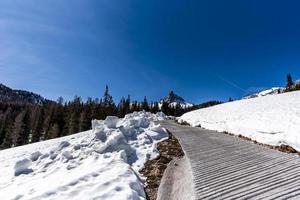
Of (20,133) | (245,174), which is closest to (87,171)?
(245,174)

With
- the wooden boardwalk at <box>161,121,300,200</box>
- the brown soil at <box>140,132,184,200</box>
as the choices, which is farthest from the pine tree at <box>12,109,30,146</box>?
the wooden boardwalk at <box>161,121,300,200</box>

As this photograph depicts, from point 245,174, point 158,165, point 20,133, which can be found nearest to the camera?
point 245,174

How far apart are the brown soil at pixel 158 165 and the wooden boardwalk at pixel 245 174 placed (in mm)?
894

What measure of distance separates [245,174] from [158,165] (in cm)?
329

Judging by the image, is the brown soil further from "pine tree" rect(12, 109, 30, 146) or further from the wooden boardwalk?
"pine tree" rect(12, 109, 30, 146)

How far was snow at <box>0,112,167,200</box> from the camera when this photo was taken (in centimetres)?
677

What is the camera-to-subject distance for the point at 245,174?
7.29m

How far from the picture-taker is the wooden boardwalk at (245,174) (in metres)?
5.93

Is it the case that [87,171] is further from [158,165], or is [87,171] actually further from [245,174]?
[245,174]

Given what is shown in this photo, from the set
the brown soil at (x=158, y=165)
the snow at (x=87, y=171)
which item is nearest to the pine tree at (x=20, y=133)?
the snow at (x=87, y=171)

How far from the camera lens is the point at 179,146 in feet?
42.2

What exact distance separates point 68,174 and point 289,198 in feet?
19.2

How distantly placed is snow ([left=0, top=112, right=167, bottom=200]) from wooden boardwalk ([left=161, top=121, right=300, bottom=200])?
171 cm

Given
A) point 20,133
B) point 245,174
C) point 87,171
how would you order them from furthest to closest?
point 20,133 < point 87,171 < point 245,174
